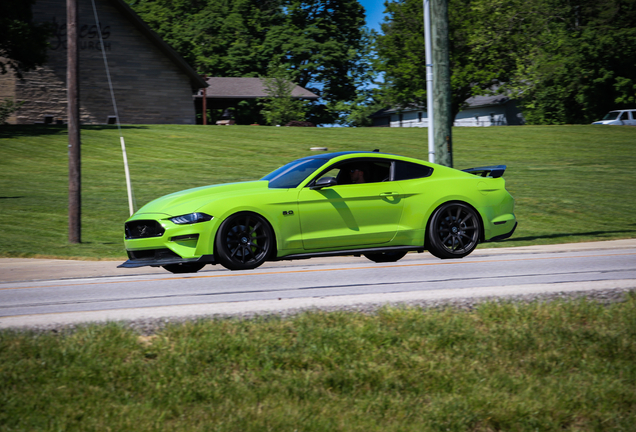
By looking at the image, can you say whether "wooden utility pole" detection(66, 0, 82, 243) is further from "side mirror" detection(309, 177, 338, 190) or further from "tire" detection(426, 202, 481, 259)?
"tire" detection(426, 202, 481, 259)

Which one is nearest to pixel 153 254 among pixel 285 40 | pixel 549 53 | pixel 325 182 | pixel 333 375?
pixel 325 182

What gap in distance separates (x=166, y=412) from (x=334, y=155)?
5726 millimetres

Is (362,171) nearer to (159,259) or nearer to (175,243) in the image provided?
(175,243)

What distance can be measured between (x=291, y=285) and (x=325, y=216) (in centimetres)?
128

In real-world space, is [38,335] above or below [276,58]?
below

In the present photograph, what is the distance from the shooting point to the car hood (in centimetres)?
823

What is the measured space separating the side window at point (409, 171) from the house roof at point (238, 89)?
49035 mm

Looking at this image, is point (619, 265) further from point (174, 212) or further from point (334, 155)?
point (174, 212)

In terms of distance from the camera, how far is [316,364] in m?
4.89

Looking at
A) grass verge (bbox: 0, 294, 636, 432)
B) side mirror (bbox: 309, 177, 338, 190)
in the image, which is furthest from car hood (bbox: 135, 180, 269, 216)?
grass verge (bbox: 0, 294, 636, 432)

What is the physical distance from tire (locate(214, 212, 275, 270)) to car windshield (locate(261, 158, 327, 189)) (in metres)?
0.77

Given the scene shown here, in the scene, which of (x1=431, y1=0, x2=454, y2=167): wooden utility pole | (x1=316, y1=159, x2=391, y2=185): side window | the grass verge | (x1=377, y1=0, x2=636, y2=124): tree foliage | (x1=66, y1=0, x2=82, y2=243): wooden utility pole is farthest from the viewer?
(x1=377, y1=0, x2=636, y2=124): tree foliage

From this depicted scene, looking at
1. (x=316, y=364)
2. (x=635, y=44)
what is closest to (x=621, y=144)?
(x=635, y=44)

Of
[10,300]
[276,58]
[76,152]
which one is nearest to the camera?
[10,300]
